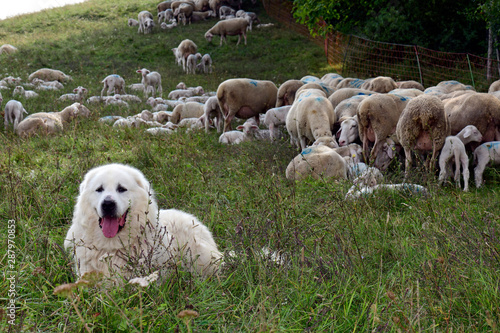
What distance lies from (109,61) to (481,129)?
60.0 ft

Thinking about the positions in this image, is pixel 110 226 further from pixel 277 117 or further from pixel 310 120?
pixel 277 117

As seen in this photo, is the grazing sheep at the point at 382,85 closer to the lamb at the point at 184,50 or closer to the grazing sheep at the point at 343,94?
the grazing sheep at the point at 343,94

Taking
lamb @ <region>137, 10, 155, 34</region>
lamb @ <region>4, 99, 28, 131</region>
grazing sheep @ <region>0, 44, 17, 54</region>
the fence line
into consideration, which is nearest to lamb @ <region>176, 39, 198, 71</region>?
lamb @ <region>137, 10, 155, 34</region>

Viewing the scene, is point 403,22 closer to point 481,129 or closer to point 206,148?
point 481,129

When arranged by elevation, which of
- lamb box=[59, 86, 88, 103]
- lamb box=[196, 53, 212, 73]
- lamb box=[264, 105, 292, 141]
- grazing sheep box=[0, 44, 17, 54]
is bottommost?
lamb box=[196, 53, 212, 73]

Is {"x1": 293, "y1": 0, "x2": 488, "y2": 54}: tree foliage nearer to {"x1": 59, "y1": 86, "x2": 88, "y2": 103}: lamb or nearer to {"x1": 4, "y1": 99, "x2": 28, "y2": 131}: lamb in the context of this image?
{"x1": 59, "y1": 86, "x2": 88, "y2": 103}: lamb

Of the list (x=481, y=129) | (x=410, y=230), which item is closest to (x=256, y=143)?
(x=481, y=129)

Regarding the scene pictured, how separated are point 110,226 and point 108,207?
0.15m

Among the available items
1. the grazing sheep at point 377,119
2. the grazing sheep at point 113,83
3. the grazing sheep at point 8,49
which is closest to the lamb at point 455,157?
the grazing sheep at point 377,119

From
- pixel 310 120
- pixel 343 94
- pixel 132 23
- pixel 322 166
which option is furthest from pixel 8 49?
pixel 322 166

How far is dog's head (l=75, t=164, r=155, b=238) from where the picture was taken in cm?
309

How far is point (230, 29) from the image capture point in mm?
25391

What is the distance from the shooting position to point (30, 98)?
43.9 ft

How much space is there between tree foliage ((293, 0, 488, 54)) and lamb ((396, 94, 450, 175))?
1130 cm
